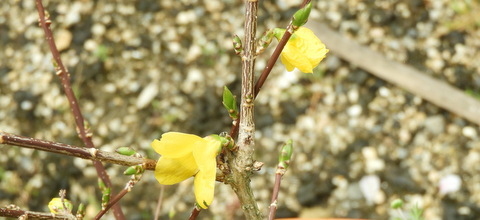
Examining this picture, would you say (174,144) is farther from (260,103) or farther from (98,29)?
(98,29)

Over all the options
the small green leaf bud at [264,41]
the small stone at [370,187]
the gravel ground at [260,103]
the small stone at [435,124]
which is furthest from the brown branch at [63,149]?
→ the small stone at [435,124]

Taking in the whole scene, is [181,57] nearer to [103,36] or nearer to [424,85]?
[103,36]

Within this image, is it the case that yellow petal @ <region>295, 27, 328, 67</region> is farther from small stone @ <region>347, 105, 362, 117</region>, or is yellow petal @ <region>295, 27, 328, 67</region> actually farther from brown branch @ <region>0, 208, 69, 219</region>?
small stone @ <region>347, 105, 362, 117</region>

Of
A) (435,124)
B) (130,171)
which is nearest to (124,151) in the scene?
(130,171)

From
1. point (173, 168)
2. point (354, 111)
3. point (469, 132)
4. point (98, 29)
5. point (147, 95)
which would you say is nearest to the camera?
point (173, 168)

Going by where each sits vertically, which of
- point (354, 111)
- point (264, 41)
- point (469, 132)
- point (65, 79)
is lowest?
point (264, 41)

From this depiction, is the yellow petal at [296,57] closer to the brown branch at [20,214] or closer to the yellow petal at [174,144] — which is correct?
the yellow petal at [174,144]
